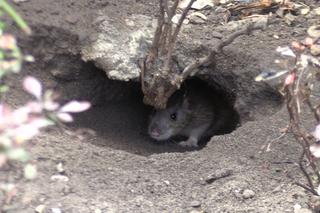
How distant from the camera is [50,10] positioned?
448 cm

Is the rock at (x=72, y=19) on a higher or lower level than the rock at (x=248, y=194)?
higher

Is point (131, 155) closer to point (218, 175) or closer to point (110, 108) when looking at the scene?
point (218, 175)

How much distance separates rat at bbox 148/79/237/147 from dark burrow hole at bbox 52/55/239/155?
0.22 m

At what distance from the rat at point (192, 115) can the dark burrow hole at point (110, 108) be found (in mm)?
219

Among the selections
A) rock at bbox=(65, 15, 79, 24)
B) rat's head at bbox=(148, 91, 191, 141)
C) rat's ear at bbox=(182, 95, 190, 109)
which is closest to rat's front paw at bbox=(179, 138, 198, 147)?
rat's head at bbox=(148, 91, 191, 141)

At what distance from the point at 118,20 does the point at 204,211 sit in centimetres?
182

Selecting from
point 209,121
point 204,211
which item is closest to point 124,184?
point 204,211

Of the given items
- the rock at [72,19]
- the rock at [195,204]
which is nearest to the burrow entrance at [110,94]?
the rock at [72,19]

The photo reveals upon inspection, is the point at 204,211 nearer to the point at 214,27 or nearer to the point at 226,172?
the point at 226,172

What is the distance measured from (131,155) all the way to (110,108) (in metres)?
1.50

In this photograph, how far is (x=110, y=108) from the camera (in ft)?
17.0

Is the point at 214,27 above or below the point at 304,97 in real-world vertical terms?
below

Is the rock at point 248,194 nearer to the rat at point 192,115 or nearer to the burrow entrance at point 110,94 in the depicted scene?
the burrow entrance at point 110,94

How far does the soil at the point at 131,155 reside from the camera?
323 centimetres
